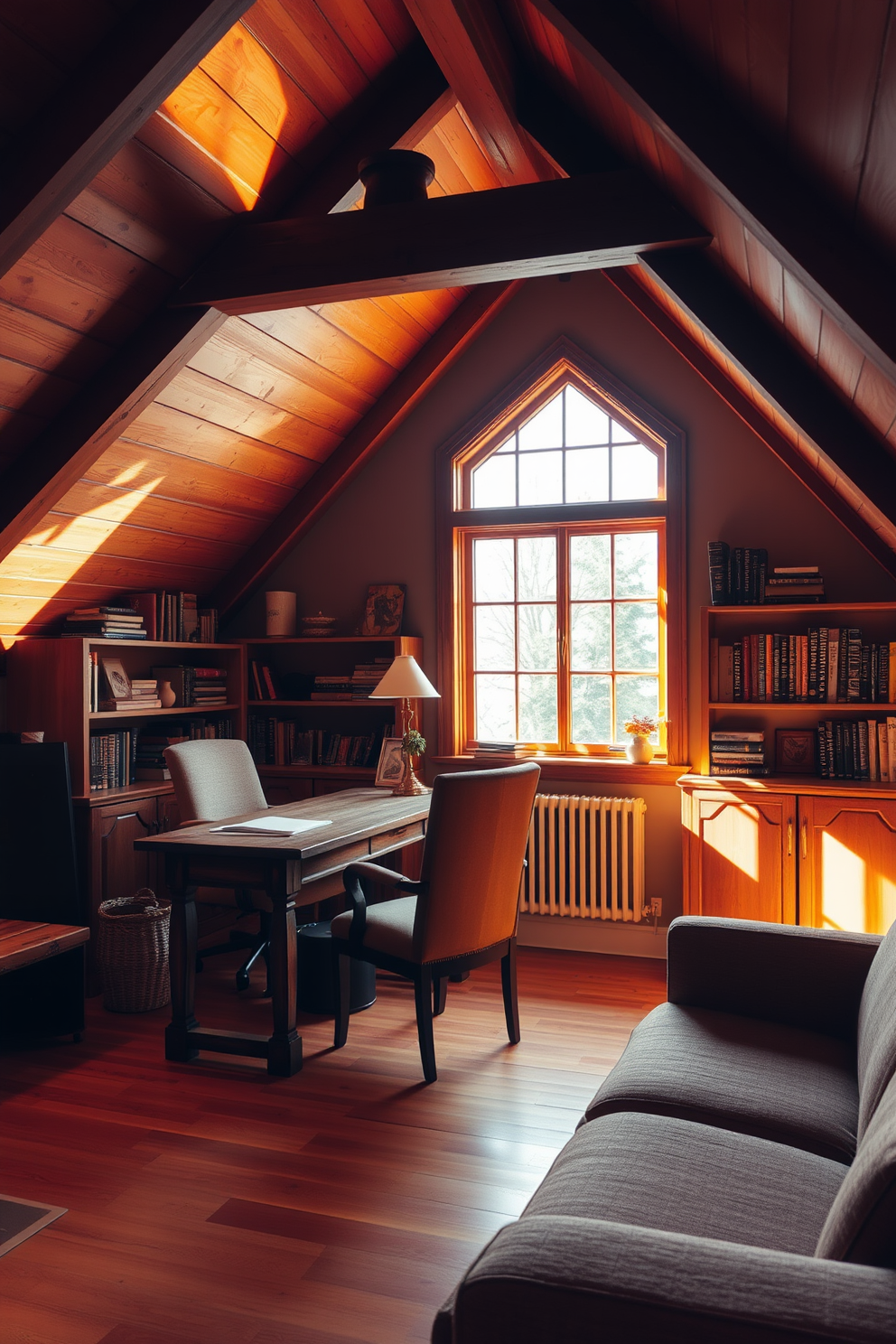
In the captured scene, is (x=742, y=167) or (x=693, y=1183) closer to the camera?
(x=693, y=1183)

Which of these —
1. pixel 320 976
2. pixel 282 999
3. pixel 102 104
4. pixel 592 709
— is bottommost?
pixel 320 976

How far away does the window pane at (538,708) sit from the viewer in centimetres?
518

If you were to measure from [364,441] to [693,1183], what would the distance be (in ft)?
13.9

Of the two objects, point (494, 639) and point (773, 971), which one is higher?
point (494, 639)

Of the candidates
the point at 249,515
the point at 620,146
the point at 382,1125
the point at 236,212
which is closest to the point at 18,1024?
the point at 382,1125

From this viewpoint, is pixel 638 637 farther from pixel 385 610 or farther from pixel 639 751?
pixel 385 610

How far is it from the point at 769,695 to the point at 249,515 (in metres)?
2.81

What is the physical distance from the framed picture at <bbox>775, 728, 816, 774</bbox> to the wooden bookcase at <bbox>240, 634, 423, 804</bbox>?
75.3 inches

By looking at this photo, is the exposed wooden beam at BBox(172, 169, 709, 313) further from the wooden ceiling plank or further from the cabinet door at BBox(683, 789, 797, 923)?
the cabinet door at BBox(683, 789, 797, 923)

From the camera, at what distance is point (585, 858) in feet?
16.0

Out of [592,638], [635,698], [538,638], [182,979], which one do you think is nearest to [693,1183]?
[182,979]

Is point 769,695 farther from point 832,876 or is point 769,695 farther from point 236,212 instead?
point 236,212

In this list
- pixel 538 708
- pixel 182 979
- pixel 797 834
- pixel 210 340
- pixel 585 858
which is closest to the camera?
pixel 182 979

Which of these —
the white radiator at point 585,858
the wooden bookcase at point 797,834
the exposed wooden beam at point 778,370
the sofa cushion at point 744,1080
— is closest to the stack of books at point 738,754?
the wooden bookcase at point 797,834
